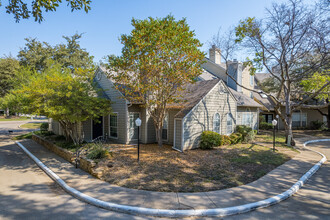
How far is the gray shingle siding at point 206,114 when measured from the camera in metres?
12.0

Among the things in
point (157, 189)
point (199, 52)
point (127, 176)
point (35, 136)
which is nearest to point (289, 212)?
point (157, 189)

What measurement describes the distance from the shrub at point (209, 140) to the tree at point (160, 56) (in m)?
3.58

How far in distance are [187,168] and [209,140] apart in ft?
13.3

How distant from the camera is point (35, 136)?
55.9 ft

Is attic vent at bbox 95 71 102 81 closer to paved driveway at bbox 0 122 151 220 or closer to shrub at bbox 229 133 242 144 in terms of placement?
paved driveway at bbox 0 122 151 220

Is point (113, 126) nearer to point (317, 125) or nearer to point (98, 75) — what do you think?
point (98, 75)

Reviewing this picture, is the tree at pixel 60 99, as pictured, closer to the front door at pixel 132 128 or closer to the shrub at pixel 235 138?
the front door at pixel 132 128

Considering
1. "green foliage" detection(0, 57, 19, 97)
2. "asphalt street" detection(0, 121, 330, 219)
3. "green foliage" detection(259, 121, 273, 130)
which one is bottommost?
"asphalt street" detection(0, 121, 330, 219)

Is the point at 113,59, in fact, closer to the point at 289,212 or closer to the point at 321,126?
the point at 289,212

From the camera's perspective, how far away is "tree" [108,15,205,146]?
9836 mm

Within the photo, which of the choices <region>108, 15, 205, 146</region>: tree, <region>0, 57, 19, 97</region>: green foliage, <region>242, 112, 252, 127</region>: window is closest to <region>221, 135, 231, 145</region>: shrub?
<region>108, 15, 205, 146</region>: tree

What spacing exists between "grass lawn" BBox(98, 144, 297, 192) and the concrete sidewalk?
375 mm

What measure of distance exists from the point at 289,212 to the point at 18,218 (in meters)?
7.37

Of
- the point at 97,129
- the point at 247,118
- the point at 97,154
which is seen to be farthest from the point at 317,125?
the point at 97,154
